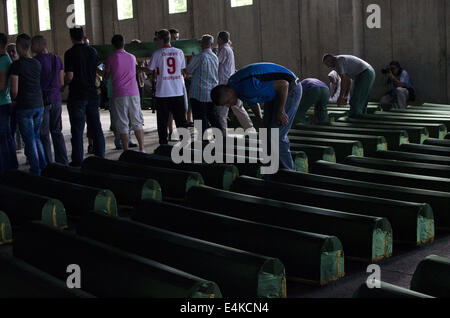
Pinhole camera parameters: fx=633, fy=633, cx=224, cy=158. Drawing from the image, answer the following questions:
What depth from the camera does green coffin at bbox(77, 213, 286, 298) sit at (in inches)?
143

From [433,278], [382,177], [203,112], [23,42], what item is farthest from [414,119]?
[433,278]

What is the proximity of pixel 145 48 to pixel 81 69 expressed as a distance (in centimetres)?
547

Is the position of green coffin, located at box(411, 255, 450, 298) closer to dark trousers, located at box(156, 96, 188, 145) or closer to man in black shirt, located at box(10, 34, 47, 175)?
man in black shirt, located at box(10, 34, 47, 175)

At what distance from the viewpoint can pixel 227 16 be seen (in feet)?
60.7

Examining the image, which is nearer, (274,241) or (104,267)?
(104,267)

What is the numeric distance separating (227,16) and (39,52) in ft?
38.2

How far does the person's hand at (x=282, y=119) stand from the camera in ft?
19.6

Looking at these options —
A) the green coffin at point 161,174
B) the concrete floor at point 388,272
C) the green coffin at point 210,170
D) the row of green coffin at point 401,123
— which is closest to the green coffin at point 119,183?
the green coffin at point 161,174

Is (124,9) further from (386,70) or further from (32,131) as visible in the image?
(32,131)

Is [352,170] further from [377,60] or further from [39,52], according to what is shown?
[377,60]

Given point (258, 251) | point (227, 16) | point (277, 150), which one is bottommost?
point (258, 251)

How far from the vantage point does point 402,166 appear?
6.46 meters

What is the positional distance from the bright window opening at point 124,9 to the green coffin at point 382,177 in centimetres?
1611
